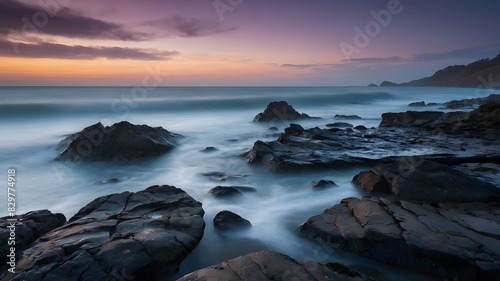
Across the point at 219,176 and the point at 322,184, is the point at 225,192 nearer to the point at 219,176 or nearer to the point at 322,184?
the point at 219,176

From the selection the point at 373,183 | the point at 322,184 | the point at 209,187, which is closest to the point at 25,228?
the point at 209,187

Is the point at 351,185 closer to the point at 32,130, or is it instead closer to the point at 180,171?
the point at 180,171

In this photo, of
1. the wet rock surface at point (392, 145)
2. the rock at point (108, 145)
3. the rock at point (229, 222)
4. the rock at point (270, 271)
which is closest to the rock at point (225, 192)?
the rock at point (229, 222)

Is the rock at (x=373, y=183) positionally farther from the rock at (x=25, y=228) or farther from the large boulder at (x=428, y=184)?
the rock at (x=25, y=228)

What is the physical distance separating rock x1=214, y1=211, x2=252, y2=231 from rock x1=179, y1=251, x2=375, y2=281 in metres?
1.99

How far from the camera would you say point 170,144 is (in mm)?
12789

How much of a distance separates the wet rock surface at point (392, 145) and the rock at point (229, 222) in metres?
3.42

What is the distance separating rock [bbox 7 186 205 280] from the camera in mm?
3502

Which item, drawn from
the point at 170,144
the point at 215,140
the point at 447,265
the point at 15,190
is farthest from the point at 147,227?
the point at 215,140

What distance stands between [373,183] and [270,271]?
14.5ft

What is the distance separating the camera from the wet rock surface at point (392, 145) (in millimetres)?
9172

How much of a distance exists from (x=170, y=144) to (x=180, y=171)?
314 centimetres

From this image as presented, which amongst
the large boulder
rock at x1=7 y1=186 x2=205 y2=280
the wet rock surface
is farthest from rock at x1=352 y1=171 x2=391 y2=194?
rock at x1=7 y1=186 x2=205 y2=280

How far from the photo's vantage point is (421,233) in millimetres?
4312
